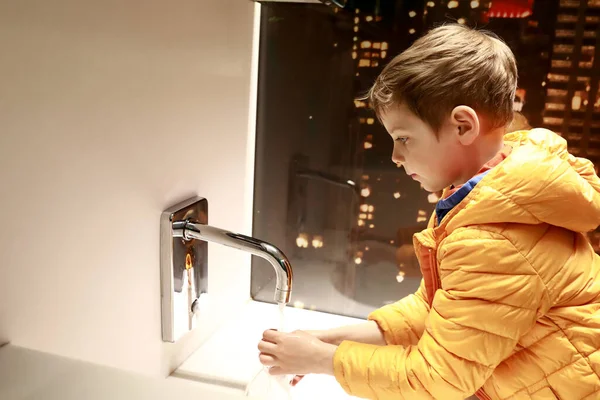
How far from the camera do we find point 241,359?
1144 millimetres

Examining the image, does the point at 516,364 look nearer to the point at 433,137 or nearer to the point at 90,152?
the point at 433,137

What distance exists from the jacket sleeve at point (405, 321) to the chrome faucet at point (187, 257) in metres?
0.18

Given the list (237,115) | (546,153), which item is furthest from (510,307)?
(237,115)

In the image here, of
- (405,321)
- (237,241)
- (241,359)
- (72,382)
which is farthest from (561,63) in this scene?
(72,382)

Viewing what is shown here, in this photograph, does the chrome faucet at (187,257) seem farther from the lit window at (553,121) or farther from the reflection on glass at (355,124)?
the lit window at (553,121)

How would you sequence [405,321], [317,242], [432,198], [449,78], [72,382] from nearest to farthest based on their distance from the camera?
[72,382]
[449,78]
[405,321]
[432,198]
[317,242]

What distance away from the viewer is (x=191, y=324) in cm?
104

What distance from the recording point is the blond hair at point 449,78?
2.35 ft

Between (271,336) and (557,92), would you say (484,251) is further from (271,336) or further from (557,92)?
(557,92)

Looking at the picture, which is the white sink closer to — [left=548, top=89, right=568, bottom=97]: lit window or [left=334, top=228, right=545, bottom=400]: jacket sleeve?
[left=334, top=228, right=545, bottom=400]: jacket sleeve

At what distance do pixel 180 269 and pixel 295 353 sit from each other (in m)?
0.29

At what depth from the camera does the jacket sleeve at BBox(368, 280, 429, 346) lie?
897mm

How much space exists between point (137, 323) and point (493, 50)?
0.66 meters

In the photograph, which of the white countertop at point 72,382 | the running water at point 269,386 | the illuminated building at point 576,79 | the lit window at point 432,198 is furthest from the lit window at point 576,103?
the white countertop at point 72,382
